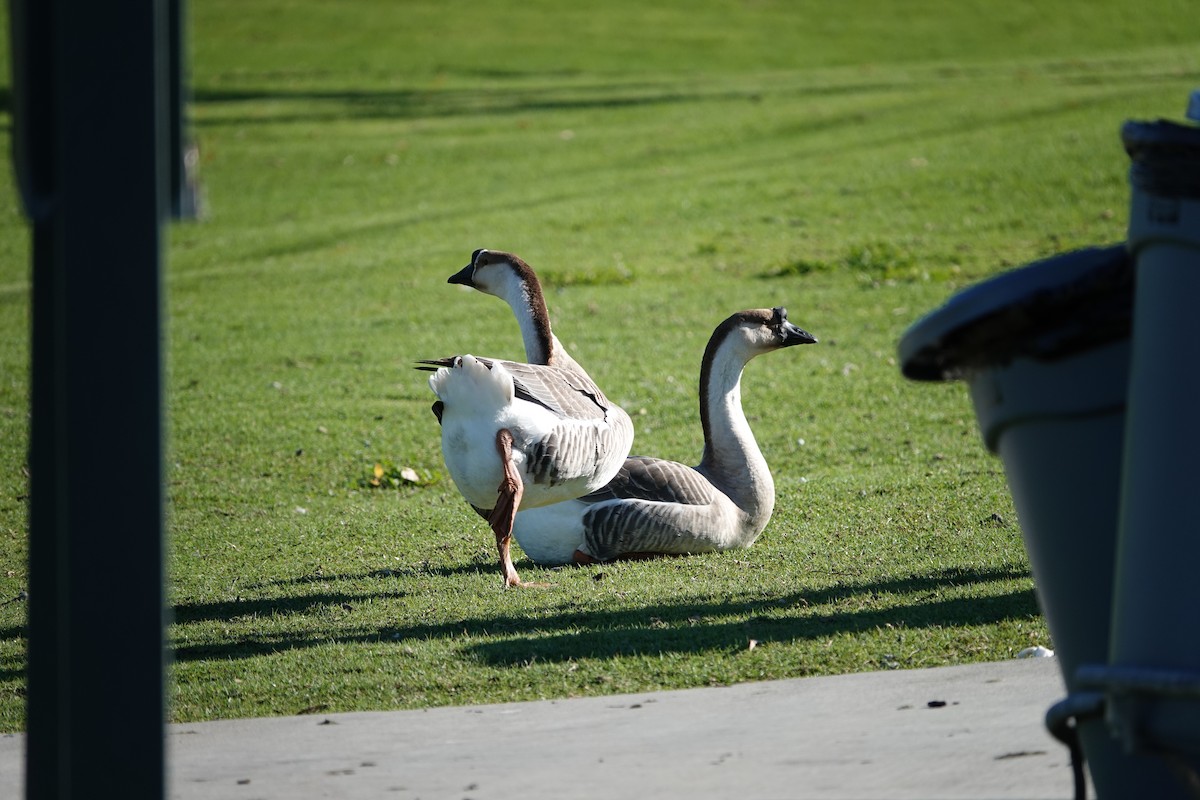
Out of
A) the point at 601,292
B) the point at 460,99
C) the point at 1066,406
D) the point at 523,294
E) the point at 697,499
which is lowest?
the point at 697,499

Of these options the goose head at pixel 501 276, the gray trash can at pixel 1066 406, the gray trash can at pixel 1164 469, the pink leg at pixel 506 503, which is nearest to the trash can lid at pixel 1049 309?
the gray trash can at pixel 1066 406

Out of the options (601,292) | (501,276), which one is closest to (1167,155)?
(501,276)

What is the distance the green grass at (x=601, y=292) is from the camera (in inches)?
220

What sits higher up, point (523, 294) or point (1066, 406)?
point (523, 294)

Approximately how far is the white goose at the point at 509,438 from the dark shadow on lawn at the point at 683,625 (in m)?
0.90

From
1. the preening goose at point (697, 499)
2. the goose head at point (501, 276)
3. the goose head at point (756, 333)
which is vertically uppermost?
the goose head at point (501, 276)

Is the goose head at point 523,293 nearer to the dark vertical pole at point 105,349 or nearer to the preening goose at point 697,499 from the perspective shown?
the preening goose at point 697,499

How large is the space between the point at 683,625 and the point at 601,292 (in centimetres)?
1057

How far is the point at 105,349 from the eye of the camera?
2492mm

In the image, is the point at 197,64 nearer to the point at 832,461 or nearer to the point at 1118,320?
the point at 832,461

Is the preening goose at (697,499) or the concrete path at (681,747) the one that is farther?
the preening goose at (697,499)

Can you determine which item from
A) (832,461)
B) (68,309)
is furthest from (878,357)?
(68,309)

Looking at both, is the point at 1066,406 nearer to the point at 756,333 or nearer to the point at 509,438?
the point at 509,438

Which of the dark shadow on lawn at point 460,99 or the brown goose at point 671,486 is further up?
the dark shadow on lawn at point 460,99
